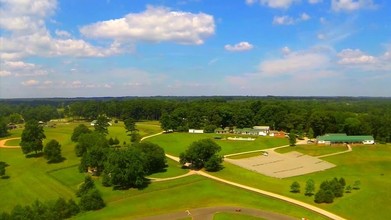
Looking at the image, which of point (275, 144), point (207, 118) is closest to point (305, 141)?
point (275, 144)

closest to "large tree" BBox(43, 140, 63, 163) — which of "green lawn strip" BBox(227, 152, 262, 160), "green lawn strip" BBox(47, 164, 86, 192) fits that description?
"green lawn strip" BBox(47, 164, 86, 192)

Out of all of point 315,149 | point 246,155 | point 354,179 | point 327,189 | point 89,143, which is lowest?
point 354,179

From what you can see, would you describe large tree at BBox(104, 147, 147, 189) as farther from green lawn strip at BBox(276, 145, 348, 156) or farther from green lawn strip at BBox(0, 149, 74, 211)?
green lawn strip at BBox(276, 145, 348, 156)

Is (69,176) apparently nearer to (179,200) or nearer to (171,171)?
(171,171)

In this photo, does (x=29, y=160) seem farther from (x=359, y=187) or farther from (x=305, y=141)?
(x=305, y=141)

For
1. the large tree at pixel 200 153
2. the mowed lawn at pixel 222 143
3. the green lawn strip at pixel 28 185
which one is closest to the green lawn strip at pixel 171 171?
the large tree at pixel 200 153

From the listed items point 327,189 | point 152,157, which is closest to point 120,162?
point 152,157

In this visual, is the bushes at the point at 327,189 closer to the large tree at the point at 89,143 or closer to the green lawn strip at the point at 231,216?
the green lawn strip at the point at 231,216
